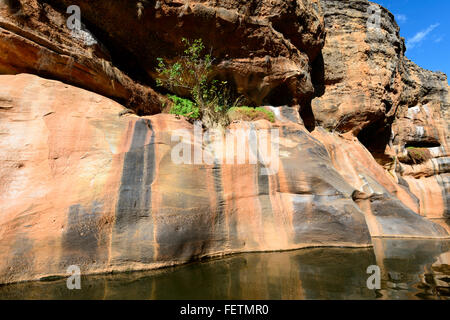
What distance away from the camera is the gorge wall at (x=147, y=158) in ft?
11.7

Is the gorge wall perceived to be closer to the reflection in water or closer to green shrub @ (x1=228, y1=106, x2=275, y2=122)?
the reflection in water

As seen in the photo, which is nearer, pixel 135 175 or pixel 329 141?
pixel 135 175

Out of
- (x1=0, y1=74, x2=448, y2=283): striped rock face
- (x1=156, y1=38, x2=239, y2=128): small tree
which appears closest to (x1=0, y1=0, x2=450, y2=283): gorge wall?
(x1=0, y1=74, x2=448, y2=283): striped rock face

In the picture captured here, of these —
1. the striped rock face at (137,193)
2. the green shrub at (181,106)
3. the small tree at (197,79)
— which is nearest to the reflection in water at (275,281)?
the striped rock face at (137,193)

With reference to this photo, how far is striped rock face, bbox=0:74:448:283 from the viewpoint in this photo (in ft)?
11.3

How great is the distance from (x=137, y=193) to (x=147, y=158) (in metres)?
0.69

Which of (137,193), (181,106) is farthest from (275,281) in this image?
(181,106)

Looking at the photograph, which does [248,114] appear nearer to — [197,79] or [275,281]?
[197,79]

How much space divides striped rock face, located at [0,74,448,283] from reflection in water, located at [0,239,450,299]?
1.10 feet

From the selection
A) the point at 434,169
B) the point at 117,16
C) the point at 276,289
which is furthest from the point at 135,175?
the point at 434,169
